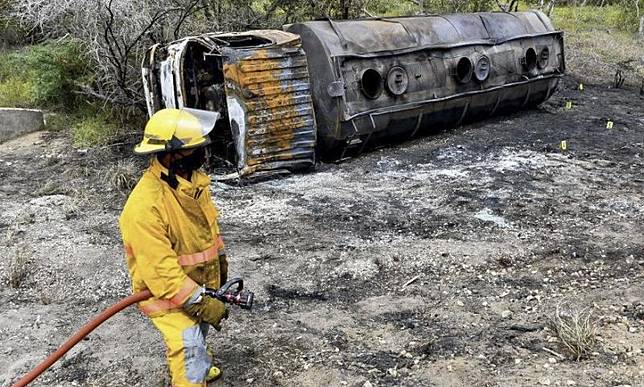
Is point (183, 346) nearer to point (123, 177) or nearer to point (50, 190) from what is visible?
point (123, 177)

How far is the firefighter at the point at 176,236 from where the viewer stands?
2.94 metres

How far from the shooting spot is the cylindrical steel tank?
7863mm

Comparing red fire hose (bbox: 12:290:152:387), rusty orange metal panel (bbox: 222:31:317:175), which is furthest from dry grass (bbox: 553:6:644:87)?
red fire hose (bbox: 12:290:152:387)

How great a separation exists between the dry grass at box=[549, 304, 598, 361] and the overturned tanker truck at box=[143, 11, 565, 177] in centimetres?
414

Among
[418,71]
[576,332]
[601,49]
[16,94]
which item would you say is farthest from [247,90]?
[601,49]

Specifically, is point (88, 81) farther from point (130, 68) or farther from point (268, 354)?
point (268, 354)

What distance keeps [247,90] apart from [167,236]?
4.41 meters

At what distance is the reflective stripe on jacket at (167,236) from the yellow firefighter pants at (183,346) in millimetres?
62

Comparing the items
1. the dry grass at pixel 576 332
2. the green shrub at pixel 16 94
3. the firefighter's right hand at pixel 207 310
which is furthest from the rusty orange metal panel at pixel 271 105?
the green shrub at pixel 16 94

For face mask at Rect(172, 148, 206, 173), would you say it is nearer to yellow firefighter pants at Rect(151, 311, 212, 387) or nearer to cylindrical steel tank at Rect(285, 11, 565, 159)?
yellow firefighter pants at Rect(151, 311, 212, 387)

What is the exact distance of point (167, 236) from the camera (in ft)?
9.86

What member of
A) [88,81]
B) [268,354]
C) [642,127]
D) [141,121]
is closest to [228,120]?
[141,121]

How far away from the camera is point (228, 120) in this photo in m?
7.92

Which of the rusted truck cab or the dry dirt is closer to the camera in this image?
the dry dirt
